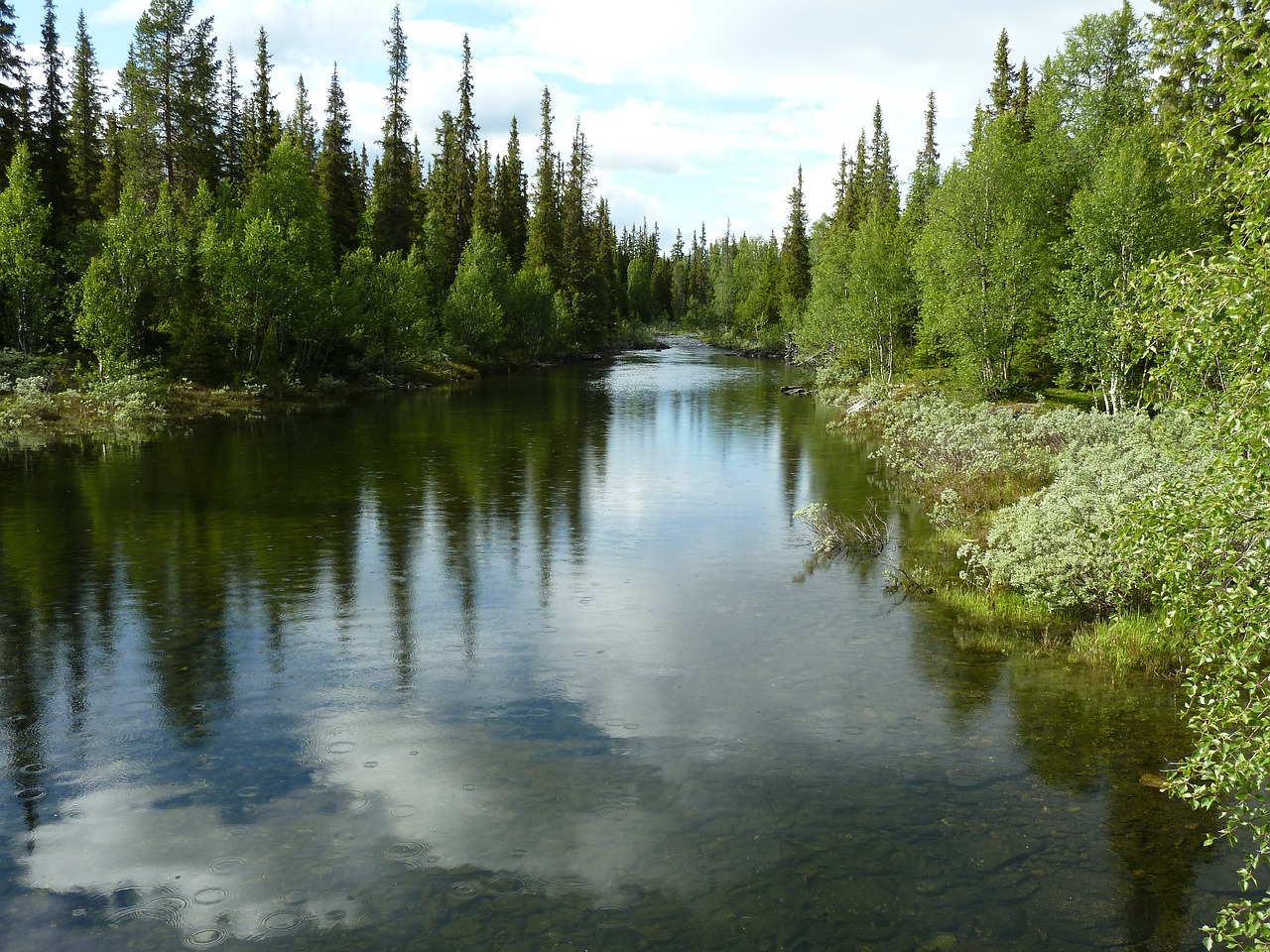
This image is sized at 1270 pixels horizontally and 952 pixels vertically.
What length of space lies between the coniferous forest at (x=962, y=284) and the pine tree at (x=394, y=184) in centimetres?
24

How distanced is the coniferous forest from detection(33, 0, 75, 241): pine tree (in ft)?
0.61

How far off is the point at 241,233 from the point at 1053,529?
148 ft

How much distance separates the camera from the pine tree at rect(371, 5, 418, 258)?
7225cm

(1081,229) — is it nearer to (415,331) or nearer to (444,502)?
(444,502)

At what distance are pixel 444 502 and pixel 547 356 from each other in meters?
62.5

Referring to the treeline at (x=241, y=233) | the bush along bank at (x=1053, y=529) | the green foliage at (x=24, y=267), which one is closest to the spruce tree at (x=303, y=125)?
the treeline at (x=241, y=233)

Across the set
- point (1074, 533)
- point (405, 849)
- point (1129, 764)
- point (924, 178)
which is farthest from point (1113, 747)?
point (924, 178)

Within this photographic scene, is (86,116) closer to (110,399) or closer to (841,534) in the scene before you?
(110,399)

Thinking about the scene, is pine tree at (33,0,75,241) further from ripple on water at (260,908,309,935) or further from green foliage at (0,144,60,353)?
ripple on water at (260,908,309,935)

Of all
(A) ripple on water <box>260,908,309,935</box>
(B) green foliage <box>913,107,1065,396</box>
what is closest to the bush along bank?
(A) ripple on water <box>260,908,309,935</box>

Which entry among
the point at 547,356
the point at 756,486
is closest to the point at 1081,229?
the point at 756,486

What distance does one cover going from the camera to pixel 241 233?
47562mm

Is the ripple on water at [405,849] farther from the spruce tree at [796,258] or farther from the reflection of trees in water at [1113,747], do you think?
the spruce tree at [796,258]

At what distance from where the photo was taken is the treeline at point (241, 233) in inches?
1732
